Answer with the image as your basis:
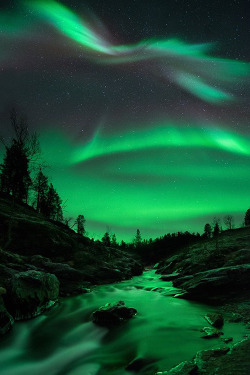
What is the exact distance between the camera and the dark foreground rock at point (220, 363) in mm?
4688

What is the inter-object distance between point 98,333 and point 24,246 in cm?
2061

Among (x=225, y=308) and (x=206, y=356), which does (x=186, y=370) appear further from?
(x=225, y=308)

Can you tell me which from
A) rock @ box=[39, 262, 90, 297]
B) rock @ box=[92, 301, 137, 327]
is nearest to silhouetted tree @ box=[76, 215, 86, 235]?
rock @ box=[39, 262, 90, 297]

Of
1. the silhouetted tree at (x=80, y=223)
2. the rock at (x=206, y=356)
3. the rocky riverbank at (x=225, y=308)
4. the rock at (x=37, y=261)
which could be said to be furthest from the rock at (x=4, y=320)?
the silhouetted tree at (x=80, y=223)

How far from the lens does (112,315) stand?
10992 millimetres

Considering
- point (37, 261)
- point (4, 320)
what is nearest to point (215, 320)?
point (4, 320)

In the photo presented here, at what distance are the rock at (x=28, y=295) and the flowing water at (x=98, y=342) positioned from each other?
0.50 meters

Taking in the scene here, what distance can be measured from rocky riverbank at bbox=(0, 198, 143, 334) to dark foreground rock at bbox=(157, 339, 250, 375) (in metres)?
6.72

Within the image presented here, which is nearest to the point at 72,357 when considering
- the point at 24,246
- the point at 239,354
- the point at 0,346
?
the point at 0,346

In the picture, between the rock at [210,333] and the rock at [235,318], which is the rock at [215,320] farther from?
the rock at [210,333]

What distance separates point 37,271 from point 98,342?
586cm

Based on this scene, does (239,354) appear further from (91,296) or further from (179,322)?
(91,296)

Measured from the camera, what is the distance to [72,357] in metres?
7.96

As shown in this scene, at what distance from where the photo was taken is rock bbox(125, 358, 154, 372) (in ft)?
20.8
